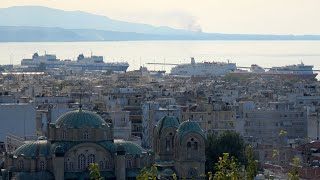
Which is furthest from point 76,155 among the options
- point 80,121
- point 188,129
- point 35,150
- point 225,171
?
point 225,171

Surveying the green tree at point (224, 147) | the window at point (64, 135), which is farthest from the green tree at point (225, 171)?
the green tree at point (224, 147)

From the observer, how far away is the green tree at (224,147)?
1759 inches

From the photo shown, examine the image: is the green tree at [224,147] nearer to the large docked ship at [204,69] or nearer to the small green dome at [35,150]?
the small green dome at [35,150]

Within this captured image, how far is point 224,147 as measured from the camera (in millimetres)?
45594

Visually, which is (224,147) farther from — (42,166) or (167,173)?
(42,166)

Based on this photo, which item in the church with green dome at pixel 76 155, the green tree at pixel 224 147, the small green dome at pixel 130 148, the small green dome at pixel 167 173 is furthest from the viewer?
the green tree at pixel 224 147

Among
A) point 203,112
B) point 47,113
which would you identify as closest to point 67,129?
point 47,113

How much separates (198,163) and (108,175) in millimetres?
2937

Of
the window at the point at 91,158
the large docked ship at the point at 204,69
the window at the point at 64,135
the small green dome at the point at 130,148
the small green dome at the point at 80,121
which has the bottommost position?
the large docked ship at the point at 204,69

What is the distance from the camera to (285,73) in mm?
168500

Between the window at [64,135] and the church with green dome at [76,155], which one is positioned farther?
the window at [64,135]

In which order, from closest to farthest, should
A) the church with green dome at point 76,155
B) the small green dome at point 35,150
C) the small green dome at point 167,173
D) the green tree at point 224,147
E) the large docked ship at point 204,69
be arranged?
the church with green dome at point 76,155
the small green dome at point 35,150
the small green dome at point 167,173
the green tree at point 224,147
the large docked ship at point 204,69

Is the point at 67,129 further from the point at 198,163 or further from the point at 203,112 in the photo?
the point at 203,112

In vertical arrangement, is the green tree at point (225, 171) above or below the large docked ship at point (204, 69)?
above
